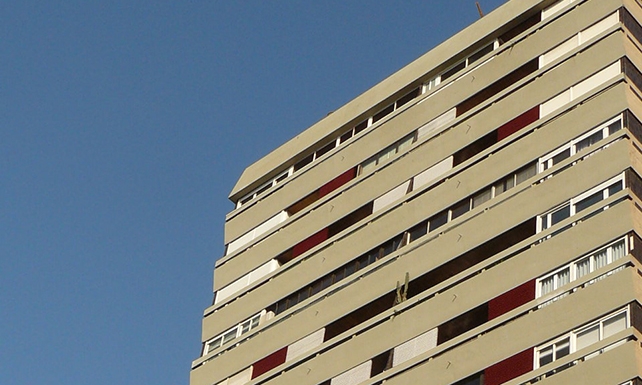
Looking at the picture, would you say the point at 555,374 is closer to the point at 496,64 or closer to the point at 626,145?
the point at 626,145

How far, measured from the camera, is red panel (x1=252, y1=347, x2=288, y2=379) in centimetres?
4878

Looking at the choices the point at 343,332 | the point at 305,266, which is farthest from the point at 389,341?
the point at 305,266

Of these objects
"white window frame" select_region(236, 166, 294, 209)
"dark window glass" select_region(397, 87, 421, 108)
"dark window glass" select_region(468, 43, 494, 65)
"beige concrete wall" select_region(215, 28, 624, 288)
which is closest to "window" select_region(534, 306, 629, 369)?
"beige concrete wall" select_region(215, 28, 624, 288)

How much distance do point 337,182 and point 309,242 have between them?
8.91 feet

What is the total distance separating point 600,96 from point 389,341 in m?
9.96

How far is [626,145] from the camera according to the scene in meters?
41.8

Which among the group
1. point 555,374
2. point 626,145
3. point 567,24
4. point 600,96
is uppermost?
point 567,24

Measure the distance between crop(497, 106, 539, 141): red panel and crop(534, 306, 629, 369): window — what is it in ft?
31.4

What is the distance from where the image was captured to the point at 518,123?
153ft

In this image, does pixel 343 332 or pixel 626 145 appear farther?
pixel 343 332

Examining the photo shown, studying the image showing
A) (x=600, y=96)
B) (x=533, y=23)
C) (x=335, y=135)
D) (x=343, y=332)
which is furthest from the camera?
(x=335, y=135)

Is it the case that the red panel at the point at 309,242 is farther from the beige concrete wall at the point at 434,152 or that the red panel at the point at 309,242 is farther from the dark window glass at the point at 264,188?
the dark window glass at the point at 264,188

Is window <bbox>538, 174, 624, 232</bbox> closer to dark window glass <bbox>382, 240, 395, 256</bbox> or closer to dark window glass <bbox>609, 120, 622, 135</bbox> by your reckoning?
dark window glass <bbox>609, 120, 622, 135</bbox>

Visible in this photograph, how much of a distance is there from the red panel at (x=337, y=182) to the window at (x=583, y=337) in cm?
1523
